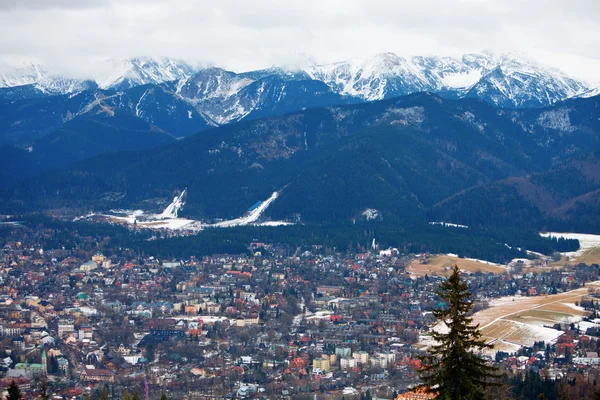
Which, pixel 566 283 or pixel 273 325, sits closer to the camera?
pixel 273 325

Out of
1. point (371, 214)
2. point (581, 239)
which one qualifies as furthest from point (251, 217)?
point (581, 239)

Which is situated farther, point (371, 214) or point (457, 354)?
point (371, 214)

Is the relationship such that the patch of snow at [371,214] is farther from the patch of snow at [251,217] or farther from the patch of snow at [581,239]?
the patch of snow at [581,239]

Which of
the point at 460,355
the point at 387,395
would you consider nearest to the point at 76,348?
the point at 387,395

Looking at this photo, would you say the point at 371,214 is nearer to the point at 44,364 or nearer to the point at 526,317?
the point at 526,317

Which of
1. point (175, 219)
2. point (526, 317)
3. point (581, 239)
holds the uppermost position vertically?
point (175, 219)

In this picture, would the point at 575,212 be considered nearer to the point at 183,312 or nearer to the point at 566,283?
the point at 566,283

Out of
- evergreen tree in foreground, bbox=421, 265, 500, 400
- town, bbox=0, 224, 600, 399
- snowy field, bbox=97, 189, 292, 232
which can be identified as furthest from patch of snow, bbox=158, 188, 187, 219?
evergreen tree in foreground, bbox=421, 265, 500, 400
